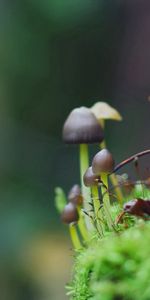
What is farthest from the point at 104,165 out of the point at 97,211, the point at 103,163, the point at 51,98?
the point at 51,98

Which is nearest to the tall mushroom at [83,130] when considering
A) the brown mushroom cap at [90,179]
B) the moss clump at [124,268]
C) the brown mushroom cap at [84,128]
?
the brown mushroom cap at [84,128]

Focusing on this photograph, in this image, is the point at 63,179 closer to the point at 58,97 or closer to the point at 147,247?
the point at 58,97

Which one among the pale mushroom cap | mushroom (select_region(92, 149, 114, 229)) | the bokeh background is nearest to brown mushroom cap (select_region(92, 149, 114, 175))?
mushroom (select_region(92, 149, 114, 229))

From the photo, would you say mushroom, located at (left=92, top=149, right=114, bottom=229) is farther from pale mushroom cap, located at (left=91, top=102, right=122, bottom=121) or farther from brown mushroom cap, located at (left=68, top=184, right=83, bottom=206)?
pale mushroom cap, located at (left=91, top=102, right=122, bottom=121)

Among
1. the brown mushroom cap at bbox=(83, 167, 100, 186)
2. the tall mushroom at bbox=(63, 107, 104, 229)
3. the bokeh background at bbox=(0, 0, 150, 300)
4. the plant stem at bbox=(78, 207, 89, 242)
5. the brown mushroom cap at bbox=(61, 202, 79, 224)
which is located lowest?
the plant stem at bbox=(78, 207, 89, 242)

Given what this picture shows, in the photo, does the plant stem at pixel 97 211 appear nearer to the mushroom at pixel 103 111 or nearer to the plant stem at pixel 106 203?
the plant stem at pixel 106 203

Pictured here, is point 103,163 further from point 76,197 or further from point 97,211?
point 76,197
